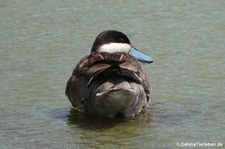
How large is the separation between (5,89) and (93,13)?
9.22 feet

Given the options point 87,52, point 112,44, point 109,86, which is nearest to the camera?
point 109,86

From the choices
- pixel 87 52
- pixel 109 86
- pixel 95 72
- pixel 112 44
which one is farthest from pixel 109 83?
pixel 87 52

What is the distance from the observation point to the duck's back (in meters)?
6.35

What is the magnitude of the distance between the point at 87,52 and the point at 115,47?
1.18 meters

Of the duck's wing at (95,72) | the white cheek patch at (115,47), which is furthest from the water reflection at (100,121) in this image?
the white cheek patch at (115,47)

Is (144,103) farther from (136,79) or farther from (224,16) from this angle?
(224,16)

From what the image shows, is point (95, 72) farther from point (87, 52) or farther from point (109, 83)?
point (87, 52)

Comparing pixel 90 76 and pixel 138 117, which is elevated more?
pixel 90 76

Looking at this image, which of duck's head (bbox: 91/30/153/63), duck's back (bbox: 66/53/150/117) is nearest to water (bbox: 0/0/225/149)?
duck's back (bbox: 66/53/150/117)

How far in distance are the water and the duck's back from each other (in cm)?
12

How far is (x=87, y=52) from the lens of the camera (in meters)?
8.68

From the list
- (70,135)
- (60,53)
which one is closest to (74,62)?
(60,53)

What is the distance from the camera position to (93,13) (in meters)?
9.99

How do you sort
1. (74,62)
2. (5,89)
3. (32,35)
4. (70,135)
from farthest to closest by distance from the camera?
(32,35) < (74,62) < (5,89) < (70,135)
